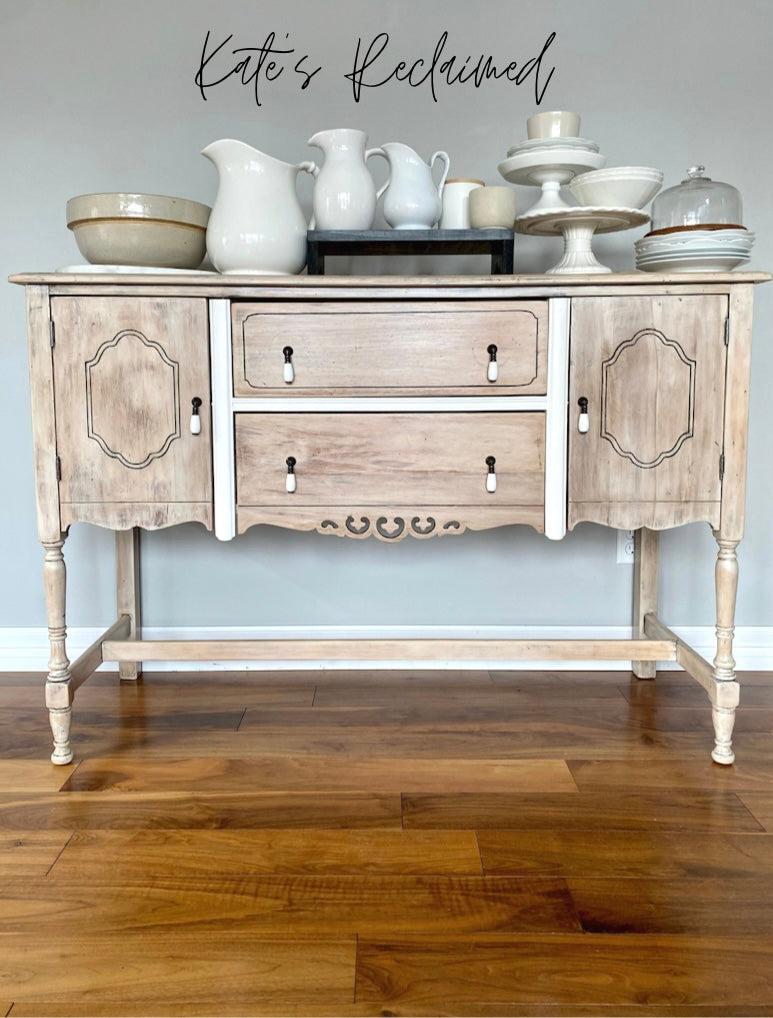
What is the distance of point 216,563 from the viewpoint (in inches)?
89.0

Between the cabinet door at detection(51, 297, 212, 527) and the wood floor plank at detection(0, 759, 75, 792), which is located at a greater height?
the cabinet door at detection(51, 297, 212, 527)

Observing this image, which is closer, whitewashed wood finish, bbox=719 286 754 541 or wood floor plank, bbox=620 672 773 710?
whitewashed wood finish, bbox=719 286 754 541

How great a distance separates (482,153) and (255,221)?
0.69 m

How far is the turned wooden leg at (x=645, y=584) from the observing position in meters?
2.17

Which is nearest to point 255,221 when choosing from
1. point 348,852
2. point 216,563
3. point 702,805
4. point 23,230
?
point 23,230

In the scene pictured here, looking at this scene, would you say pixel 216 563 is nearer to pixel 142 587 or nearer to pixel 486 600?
pixel 142 587

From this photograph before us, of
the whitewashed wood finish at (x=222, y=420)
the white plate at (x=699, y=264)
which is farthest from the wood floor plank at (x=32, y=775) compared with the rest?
the white plate at (x=699, y=264)

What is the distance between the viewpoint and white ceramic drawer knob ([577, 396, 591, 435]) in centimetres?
168

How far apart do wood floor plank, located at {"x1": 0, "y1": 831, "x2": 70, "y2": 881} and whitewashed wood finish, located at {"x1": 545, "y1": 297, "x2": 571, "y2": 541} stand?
1061 millimetres

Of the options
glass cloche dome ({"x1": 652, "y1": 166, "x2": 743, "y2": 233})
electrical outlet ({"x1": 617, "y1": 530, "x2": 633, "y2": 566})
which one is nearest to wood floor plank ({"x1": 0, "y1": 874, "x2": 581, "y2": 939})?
electrical outlet ({"x1": 617, "y1": 530, "x2": 633, "y2": 566})

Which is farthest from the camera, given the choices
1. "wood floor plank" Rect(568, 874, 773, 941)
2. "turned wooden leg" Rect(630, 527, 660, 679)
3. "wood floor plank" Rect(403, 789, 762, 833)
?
"turned wooden leg" Rect(630, 527, 660, 679)

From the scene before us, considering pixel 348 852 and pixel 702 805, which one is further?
pixel 702 805

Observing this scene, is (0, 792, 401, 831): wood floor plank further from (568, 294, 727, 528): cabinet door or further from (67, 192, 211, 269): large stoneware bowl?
(67, 192, 211, 269): large stoneware bowl

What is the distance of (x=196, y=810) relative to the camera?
1532 mm
